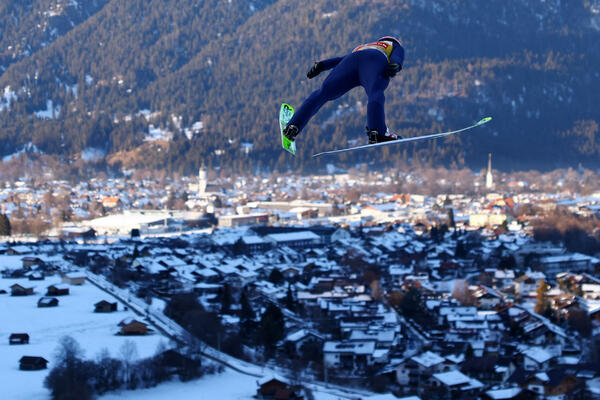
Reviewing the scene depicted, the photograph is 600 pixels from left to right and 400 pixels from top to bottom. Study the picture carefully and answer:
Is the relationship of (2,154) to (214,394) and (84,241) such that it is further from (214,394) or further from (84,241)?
(214,394)

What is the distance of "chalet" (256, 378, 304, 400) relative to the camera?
1195 centimetres

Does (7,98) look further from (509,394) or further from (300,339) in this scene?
(509,394)

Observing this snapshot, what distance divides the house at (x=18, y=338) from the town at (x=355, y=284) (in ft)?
0.12

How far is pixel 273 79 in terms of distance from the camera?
7350 cm

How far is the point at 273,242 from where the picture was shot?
29406 mm

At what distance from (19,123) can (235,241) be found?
45807 millimetres

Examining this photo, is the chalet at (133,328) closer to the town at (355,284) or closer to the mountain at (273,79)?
the town at (355,284)

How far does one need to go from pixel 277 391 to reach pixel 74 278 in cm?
834

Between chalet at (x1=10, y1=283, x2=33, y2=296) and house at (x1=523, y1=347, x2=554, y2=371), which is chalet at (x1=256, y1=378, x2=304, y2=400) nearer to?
house at (x1=523, y1=347, x2=554, y2=371)

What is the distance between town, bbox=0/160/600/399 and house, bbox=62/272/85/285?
5cm

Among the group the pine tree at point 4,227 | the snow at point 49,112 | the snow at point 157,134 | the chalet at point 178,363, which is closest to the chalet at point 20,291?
the chalet at point 178,363

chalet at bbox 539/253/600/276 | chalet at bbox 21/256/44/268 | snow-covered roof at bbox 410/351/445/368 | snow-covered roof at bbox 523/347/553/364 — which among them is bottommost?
snow-covered roof at bbox 523/347/553/364

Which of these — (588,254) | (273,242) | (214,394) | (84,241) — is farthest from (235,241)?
(214,394)

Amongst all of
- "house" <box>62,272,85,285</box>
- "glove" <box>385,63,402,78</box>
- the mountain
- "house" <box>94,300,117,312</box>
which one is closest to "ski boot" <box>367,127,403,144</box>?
"glove" <box>385,63,402,78</box>
